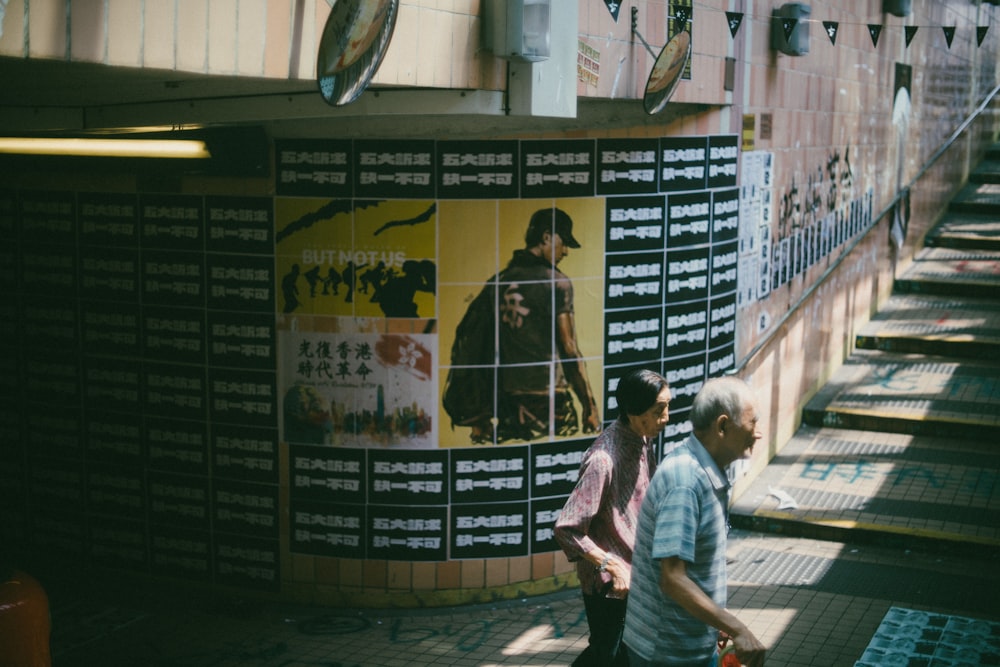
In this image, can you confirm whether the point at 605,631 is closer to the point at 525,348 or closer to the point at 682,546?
the point at 682,546

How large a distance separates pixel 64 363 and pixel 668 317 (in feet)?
12.8

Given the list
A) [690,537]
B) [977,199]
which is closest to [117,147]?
[690,537]

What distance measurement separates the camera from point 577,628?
680cm

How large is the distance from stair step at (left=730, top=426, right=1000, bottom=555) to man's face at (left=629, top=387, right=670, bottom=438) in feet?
12.5

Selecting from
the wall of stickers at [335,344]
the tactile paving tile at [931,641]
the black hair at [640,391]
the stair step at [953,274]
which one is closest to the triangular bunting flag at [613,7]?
the wall of stickers at [335,344]

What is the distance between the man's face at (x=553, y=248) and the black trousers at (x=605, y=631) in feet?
8.91

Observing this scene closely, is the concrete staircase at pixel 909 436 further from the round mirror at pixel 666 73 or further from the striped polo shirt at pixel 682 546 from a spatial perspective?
the striped polo shirt at pixel 682 546

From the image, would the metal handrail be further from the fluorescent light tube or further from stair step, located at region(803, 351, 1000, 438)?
the fluorescent light tube

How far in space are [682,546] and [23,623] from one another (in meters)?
2.69

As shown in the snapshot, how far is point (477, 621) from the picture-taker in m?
6.89

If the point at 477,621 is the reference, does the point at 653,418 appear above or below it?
above

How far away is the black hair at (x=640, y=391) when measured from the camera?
15.5ft

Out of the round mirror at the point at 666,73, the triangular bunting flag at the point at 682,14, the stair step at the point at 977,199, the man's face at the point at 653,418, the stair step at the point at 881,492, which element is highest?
the triangular bunting flag at the point at 682,14

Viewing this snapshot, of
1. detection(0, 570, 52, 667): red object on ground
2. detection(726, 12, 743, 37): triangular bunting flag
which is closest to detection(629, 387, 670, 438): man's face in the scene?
detection(0, 570, 52, 667): red object on ground
